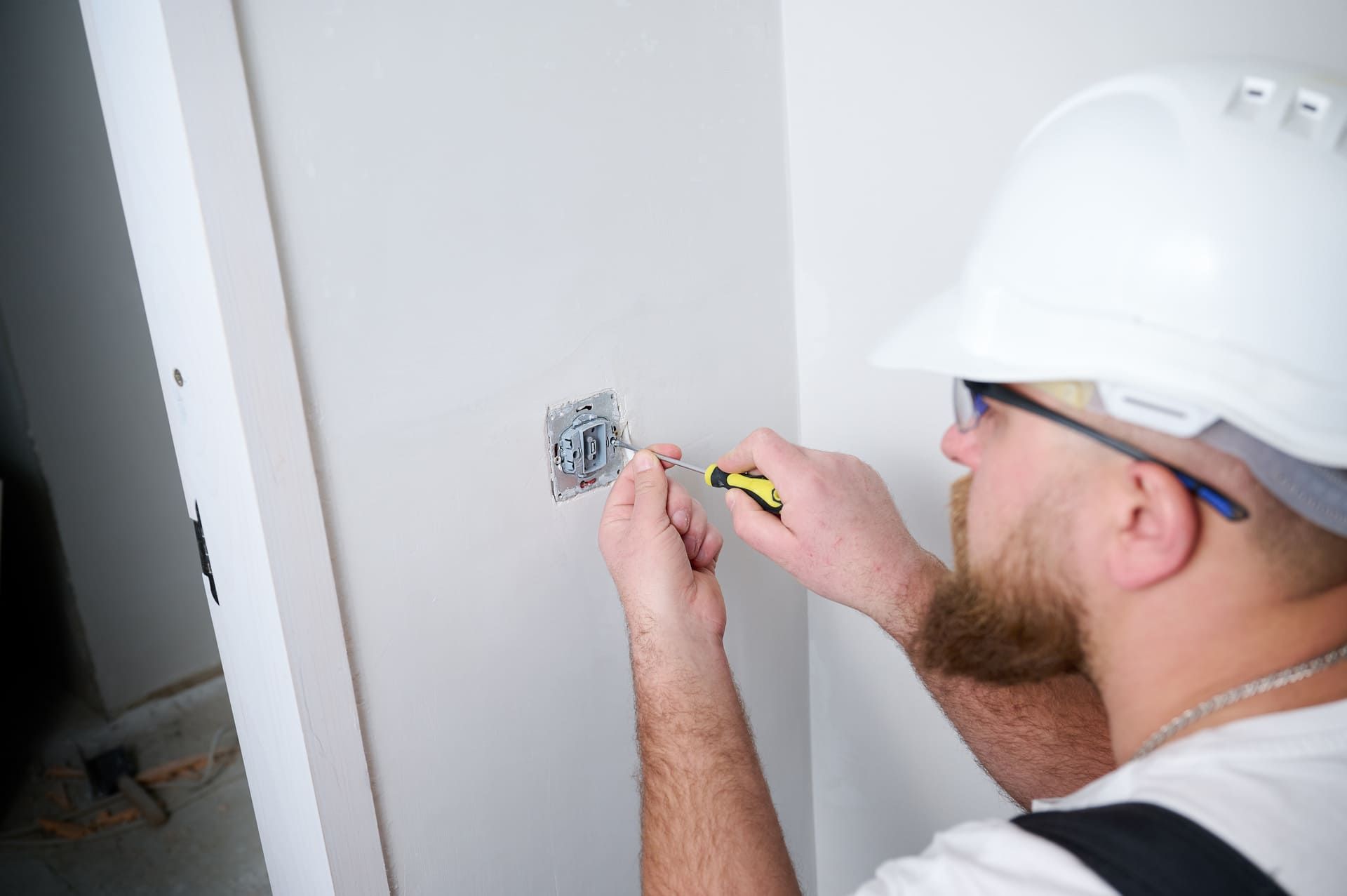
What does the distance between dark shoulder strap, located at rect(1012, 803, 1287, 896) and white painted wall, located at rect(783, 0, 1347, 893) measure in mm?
647

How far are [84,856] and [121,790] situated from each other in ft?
0.79

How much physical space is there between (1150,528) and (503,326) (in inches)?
23.6

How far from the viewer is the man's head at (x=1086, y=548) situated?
672mm

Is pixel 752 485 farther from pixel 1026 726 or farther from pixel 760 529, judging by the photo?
pixel 1026 726

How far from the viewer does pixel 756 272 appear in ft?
4.00

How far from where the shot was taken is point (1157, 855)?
57 centimetres

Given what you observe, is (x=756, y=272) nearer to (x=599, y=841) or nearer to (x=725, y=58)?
(x=725, y=58)

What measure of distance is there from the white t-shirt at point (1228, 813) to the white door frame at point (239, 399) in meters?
0.49

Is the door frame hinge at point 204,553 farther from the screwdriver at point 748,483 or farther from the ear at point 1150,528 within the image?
the ear at point 1150,528

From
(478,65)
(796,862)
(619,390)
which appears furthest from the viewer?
(796,862)

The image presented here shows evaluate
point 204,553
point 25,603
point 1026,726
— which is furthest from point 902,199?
point 25,603

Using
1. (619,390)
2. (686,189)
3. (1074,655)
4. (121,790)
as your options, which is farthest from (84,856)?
(1074,655)

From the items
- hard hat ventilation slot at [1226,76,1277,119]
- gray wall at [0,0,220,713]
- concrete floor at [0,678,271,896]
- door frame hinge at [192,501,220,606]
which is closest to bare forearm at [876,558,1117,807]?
hard hat ventilation slot at [1226,76,1277,119]

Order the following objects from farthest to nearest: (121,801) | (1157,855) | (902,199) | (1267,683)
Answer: (121,801)
(902,199)
(1267,683)
(1157,855)
